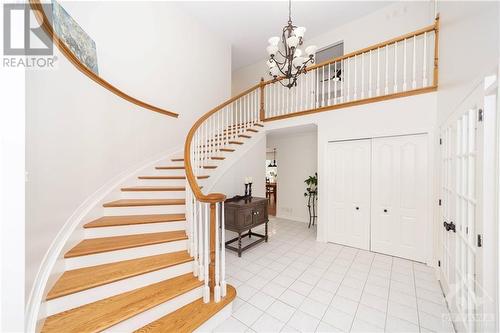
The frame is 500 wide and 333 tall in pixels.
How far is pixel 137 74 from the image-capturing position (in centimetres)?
366

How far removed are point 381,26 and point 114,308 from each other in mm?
6648

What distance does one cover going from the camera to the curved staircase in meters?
1.52

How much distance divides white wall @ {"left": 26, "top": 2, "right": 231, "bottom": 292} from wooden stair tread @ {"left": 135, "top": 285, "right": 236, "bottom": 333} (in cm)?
97

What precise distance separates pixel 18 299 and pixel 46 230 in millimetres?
704

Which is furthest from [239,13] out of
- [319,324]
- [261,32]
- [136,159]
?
[319,324]

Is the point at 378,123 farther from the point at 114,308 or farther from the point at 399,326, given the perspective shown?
the point at 114,308

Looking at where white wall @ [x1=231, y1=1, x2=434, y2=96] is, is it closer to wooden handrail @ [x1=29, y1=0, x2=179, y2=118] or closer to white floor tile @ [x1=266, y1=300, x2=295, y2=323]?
wooden handrail @ [x1=29, y1=0, x2=179, y2=118]

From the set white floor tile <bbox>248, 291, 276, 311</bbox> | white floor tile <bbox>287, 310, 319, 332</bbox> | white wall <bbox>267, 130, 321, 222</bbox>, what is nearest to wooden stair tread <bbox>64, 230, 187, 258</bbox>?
white floor tile <bbox>248, 291, 276, 311</bbox>

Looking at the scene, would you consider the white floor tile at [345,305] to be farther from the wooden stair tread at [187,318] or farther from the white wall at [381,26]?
the white wall at [381,26]

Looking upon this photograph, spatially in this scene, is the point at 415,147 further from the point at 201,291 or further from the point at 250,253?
the point at 201,291

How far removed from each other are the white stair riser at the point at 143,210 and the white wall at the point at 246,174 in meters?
0.85

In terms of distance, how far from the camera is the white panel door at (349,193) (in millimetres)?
3568

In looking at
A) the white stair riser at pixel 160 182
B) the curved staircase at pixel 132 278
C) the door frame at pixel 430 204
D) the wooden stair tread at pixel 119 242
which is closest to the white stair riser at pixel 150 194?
the curved staircase at pixel 132 278

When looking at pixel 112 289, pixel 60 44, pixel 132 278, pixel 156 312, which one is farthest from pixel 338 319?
pixel 60 44
